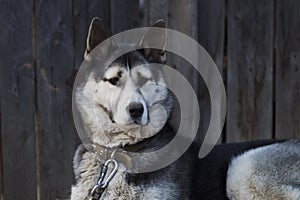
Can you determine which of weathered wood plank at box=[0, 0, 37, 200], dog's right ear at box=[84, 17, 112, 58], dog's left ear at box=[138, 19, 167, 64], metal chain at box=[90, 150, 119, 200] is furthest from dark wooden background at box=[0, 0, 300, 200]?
metal chain at box=[90, 150, 119, 200]

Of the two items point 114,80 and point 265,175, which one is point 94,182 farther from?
point 265,175

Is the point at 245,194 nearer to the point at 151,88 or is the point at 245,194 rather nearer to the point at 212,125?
the point at 151,88

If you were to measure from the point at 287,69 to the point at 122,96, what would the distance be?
211 centimetres

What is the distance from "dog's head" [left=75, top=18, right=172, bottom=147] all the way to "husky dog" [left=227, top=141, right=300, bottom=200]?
588 mm

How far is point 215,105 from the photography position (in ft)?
19.1

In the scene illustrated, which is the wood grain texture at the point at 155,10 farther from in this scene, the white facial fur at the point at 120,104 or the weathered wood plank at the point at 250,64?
the white facial fur at the point at 120,104

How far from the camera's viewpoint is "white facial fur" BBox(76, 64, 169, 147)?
14.0 ft

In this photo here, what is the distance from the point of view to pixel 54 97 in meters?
5.69

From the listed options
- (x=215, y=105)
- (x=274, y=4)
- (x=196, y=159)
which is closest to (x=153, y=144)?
(x=196, y=159)

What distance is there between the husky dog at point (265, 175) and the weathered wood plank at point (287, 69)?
1381 mm

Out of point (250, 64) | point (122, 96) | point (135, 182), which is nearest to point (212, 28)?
point (250, 64)

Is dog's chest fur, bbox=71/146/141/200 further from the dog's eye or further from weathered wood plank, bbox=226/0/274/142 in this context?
weathered wood plank, bbox=226/0/274/142

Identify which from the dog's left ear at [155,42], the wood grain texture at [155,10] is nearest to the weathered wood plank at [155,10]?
the wood grain texture at [155,10]

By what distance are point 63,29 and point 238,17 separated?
1463 mm
